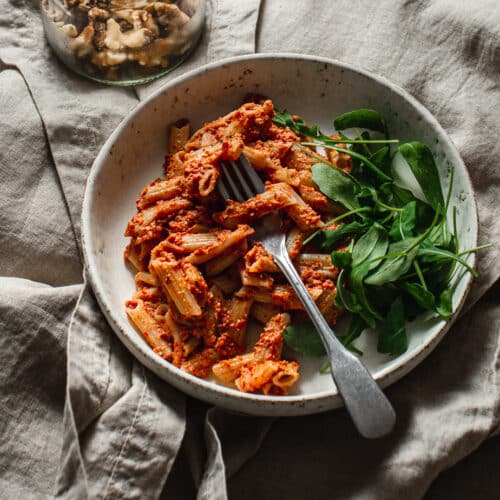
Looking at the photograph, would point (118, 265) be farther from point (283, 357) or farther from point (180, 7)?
point (180, 7)

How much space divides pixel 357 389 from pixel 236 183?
0.69 m

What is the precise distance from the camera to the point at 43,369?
2238mm

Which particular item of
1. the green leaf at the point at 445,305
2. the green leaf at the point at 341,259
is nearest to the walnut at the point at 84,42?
the green leaf at the point at 341,259

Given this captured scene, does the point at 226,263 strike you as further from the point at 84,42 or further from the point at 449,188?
the point at 84,42

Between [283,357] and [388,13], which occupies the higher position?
[388,13]

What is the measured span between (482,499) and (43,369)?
135cm

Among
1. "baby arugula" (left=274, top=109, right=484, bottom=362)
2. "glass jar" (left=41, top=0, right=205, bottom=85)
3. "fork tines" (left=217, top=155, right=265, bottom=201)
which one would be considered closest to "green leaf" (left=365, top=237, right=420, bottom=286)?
"baby arugula" (left=274, top=109, right=484, bottom=362)

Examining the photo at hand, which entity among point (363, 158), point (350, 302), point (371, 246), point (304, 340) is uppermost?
point (363, 158)

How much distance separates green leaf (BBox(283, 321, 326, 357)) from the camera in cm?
215

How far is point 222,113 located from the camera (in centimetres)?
261

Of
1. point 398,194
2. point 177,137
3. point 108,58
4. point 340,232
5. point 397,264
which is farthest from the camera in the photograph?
point 108,58

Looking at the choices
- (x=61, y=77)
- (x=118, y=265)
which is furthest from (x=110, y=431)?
(x=61, y=77)

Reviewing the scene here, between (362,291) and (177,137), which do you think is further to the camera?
(177,137)

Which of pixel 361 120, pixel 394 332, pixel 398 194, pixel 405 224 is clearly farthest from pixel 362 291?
pixel 361 120
